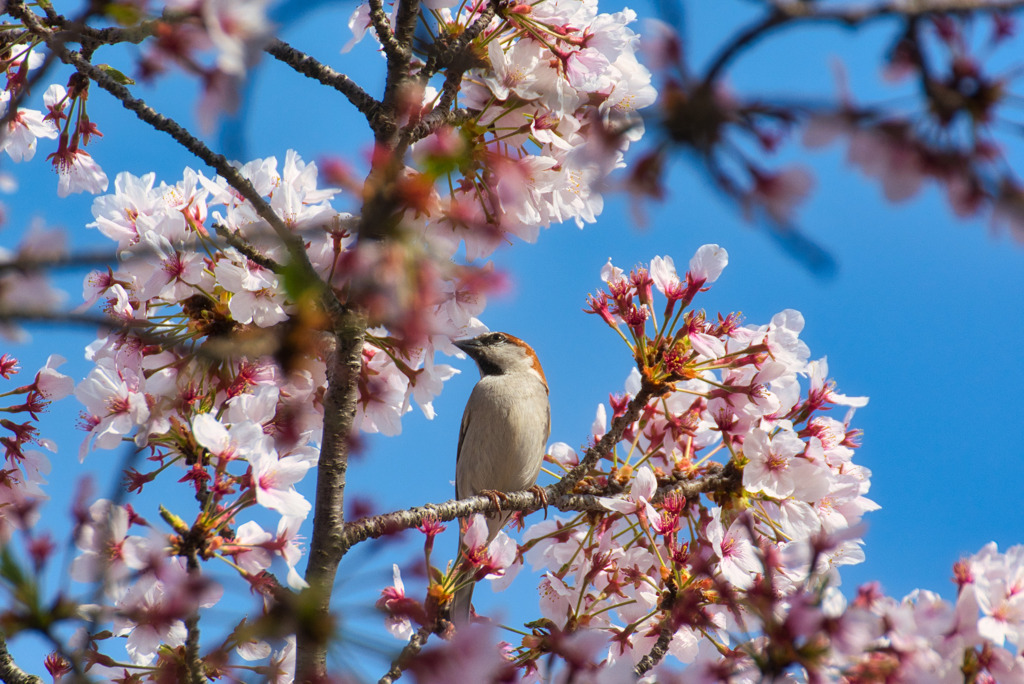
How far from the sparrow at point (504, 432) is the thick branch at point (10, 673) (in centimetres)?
262

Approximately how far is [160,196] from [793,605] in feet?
10.7

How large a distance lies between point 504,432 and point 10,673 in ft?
11.5

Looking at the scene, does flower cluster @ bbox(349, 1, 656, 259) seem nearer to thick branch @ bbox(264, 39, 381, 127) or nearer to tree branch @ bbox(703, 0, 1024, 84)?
thick branch @ bbox(264, 39, 381, 127)

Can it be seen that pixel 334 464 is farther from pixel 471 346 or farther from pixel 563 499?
pixel 471 346

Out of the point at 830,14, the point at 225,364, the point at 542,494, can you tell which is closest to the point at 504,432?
the point at 542,494

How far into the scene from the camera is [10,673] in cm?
366

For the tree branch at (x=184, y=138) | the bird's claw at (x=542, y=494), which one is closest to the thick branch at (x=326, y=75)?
the tree branch at (x=184, y=138)

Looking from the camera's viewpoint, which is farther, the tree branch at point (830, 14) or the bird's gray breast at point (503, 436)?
the bird's gray breast at point (503, 436)

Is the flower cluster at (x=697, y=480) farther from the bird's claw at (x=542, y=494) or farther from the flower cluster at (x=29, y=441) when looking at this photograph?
Result: the flower cluster at (x=29, y=441)

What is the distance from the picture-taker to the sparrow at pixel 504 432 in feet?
19.7

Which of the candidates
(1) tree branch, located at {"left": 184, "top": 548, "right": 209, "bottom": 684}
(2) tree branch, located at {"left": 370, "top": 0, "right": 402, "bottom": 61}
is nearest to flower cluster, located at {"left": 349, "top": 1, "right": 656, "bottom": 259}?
(2) tree branch, located at {"left": 370, "top": 0, "right": 402, "bottom": 61}

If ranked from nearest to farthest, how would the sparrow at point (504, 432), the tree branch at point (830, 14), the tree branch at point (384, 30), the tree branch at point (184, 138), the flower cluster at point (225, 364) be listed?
the tree branch at point (830, 14) < the tree branch at point (184, 138) < the flower cluster at point (225, 364) < the tree branch at point (384, 30) < the sparrow at point (504, 432)

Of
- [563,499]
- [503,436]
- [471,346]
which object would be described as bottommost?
[563,499]

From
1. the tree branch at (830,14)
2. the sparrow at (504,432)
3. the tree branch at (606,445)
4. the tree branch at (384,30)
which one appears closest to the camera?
the tree branch at (830,14)
